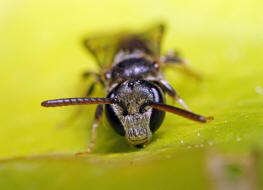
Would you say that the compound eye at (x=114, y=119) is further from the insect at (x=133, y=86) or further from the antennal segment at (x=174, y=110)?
the antennal segment at (x=174, y=110)

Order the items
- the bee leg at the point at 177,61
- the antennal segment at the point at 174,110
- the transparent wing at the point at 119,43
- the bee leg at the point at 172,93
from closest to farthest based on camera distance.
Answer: the antennal segment at the point at 174,110 → the bee leg at the point at 172,93 → the bee leg at the point at 177,61 → the transparent wing at the point at 119,43

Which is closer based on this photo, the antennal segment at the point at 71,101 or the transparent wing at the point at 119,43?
the antennal segment at the point at 71,101

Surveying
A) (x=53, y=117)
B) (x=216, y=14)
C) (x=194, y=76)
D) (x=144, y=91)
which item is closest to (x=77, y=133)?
(x=53, y=117)

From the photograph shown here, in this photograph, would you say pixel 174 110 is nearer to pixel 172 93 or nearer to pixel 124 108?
pixel 124 108

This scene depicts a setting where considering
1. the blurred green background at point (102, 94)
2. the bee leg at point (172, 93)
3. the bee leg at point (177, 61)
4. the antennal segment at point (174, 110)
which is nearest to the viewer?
the blurred green background at point (102, 94)

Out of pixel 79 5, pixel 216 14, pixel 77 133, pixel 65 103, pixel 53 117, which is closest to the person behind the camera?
pixel 65 103

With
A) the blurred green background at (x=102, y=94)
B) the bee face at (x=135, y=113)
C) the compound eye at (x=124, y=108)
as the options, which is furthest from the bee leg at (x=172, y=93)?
the compound eye at (x=124, y=108)

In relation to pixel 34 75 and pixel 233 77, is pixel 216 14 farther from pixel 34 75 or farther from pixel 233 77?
pixel 34 75

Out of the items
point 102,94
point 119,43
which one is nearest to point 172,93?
point 102,94
